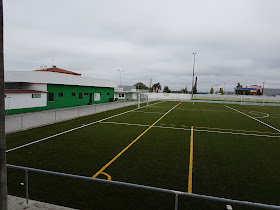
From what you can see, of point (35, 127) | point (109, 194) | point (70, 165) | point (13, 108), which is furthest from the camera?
point (13, 108)

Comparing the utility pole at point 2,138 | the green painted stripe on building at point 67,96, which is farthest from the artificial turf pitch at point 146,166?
the green painted stripe on building at point 67,96

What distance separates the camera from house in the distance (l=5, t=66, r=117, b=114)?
930 inches

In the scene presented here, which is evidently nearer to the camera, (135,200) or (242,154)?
(135,200)

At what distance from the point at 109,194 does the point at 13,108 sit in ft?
73.3

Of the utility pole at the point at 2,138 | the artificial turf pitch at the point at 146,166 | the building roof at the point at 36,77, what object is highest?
the building roof at the point at 36,77

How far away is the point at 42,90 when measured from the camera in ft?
89.1

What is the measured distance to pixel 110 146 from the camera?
11195mm

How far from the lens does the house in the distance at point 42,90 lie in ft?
77.5

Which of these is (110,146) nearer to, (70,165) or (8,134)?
(70,165)

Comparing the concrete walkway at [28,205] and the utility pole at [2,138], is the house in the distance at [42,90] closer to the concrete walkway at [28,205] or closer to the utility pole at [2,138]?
the concrete walkway at [28,205]

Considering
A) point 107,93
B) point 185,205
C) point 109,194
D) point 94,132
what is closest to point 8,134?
point 94,132

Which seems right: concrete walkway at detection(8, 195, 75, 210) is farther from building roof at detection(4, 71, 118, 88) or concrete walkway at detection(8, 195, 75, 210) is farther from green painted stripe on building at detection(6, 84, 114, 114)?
building roof at detection(4, 71, 118, 88)

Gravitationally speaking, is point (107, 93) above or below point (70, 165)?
above

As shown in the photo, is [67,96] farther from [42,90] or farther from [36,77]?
[36,77]
